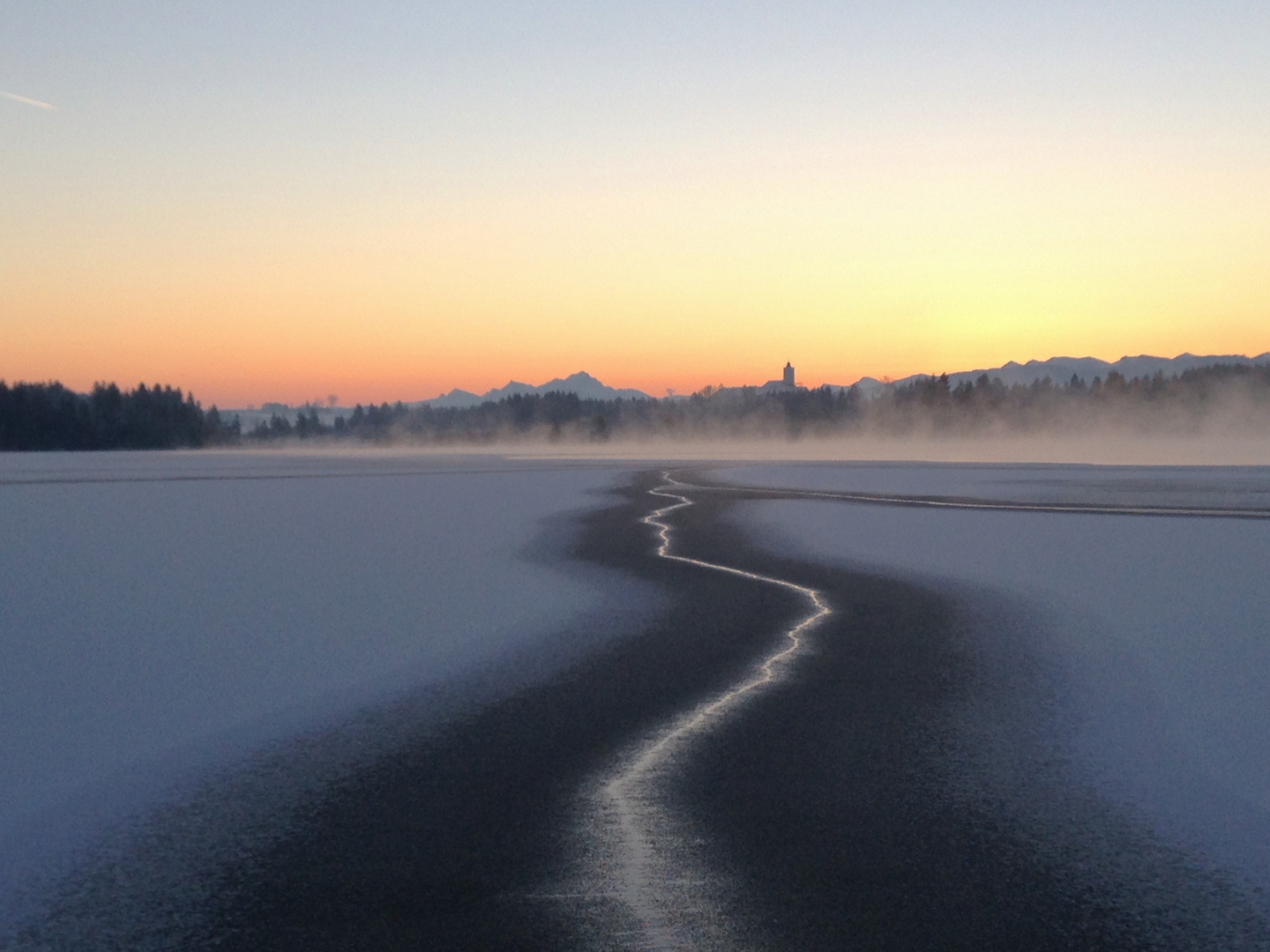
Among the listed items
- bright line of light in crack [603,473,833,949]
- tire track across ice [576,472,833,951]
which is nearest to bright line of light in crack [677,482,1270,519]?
bright line of light in crack [603,473,833,949]

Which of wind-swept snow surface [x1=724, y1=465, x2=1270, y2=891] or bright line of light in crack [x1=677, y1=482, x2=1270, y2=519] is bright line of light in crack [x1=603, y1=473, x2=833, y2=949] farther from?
bright line of light in crack [x1=677, y1=482, x2=1270, y2=519]

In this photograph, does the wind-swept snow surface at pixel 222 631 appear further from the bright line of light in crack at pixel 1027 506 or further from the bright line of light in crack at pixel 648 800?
the bright line of light in crack at pixel 1027 506

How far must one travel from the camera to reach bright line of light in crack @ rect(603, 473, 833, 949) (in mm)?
4707

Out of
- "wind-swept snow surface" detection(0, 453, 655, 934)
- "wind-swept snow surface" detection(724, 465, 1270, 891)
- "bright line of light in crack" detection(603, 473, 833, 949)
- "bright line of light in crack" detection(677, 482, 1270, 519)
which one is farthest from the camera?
"bright line of light in crack" detection(677, 482, 1270, 519)

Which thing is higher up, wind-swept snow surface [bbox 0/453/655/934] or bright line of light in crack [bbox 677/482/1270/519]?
wind-swept snow surface [bbox 0/453/655/934]

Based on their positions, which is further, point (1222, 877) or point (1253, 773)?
point (1253, 773)

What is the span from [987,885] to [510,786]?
9.35 feet

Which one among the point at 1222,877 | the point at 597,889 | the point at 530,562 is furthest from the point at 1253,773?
the point at 530,562

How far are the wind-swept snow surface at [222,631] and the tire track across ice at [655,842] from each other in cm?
249

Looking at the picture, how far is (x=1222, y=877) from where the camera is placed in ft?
16.8

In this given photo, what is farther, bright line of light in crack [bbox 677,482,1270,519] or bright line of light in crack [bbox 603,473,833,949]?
bright line of light in crack [bbox 677,482,1270,519]

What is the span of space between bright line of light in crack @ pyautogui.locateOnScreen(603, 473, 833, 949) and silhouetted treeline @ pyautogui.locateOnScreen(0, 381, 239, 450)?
153 metres

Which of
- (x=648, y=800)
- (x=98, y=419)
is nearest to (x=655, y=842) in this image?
(x=648, y=800)

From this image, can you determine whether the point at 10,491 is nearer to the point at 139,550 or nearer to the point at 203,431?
the point at 139,550
